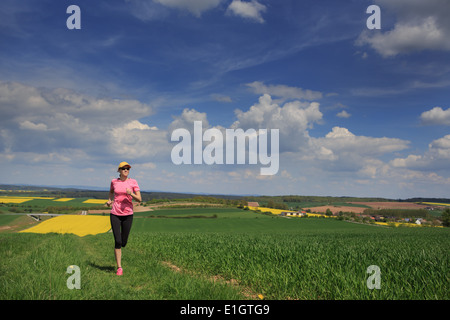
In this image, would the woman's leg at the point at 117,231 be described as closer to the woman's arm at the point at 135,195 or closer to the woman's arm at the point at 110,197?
the woman's arm at the point at 110,197

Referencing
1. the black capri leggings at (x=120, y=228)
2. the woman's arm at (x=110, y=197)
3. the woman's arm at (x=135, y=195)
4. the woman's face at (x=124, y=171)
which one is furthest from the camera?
the woman's arm at (x=110, y=197)

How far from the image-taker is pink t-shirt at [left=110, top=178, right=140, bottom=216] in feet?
23.4

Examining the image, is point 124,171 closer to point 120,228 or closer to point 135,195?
point 135,195

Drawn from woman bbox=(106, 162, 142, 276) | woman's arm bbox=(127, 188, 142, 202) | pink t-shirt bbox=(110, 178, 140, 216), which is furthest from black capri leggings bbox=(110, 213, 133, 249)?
woman's arm bbox=(127, 188, 142, 202)

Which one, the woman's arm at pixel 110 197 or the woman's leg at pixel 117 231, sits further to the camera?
the woman's arm at pixel 110 197

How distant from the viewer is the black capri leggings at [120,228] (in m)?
7.16

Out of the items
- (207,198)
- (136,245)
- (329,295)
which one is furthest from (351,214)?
(329,295)

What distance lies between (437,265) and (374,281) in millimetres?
2567

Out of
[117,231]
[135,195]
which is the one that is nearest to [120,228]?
[117,231]

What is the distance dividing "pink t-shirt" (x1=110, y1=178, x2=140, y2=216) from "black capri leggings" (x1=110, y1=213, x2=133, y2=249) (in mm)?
146

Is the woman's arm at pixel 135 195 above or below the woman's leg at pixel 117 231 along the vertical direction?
above

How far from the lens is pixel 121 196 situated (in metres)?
7.14

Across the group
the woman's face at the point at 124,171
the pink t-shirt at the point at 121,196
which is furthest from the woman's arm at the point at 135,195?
the woman's face at the point at 124,171
